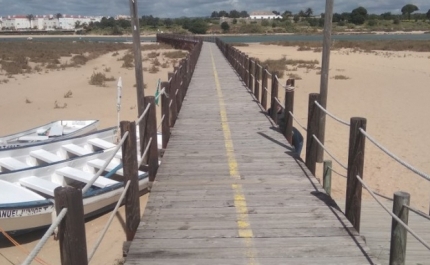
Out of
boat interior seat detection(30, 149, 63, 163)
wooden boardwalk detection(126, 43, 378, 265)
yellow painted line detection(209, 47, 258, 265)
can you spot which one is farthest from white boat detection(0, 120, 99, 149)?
yellow painted line detection(209, 47, 258, 265)

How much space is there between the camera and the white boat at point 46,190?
717 centimetres

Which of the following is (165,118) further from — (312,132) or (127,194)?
(127,194)

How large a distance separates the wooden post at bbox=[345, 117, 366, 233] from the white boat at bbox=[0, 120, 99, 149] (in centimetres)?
826

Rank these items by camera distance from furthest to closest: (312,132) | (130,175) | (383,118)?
1. (383,118)
2. (312,132)
3. (130,175)

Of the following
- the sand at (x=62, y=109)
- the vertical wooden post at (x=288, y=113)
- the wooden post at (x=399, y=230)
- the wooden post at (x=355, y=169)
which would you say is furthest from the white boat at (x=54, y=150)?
the wooden post at (x=399, y=230)

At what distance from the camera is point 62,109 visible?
19.0 m

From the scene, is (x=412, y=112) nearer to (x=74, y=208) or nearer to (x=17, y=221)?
(x=17, y=221)

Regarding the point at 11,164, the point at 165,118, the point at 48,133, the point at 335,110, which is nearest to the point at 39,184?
the point at 11,164

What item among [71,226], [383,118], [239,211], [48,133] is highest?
[71,226]

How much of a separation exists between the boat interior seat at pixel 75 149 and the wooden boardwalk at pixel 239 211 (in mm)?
2854

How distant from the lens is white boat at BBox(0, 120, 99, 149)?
11844mm

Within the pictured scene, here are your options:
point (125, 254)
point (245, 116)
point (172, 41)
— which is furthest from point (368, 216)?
point (172, 41)

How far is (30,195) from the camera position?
7820 millimetres

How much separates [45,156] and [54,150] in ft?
2.01
